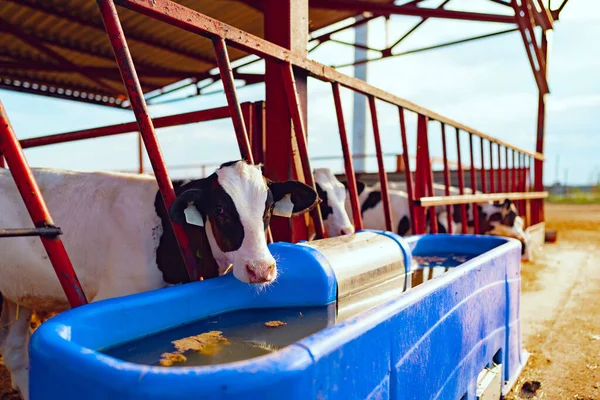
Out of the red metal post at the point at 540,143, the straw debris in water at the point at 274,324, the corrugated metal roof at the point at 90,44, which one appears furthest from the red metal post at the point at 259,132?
the red metal post at the point at 540,143

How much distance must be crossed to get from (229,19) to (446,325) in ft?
19.9

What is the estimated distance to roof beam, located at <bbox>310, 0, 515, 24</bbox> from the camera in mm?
6375

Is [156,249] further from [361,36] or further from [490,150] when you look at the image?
[361,36]

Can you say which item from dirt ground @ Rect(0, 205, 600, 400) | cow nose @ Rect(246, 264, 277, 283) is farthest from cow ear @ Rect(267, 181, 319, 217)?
dirt ground @ Rect(0, 205, 600, 400)

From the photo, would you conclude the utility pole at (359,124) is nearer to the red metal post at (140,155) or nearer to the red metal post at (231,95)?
the red metal post at (140,155)

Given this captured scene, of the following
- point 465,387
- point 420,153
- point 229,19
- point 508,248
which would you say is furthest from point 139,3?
point 229,19

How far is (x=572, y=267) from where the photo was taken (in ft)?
22.7

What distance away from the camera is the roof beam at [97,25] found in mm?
5934

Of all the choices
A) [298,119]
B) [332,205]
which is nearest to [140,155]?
[332,205]

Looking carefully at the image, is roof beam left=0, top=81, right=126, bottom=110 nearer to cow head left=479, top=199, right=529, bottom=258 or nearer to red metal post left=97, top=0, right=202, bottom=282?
red metal post left=97, top=0, right=202, bottom=282

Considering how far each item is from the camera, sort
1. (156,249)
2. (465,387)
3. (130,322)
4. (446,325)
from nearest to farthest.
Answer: (130,322) → (446,325) → (465,387) → (156,249)

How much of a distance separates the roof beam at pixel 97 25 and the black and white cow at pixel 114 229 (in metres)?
4.05

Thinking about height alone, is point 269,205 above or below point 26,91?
below

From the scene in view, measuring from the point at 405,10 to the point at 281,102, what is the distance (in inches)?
180
